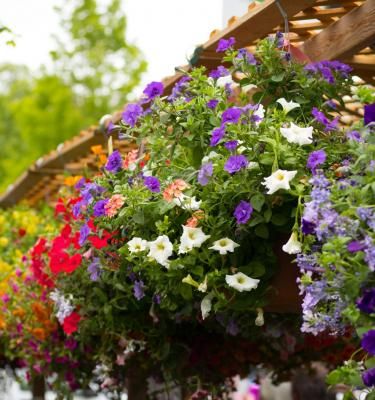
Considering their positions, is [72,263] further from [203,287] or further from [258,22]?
[203,287]

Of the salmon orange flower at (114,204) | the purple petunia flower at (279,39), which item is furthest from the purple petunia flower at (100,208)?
the purple petunia flower at (279,39)

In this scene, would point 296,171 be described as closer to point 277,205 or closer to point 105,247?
point 277,205

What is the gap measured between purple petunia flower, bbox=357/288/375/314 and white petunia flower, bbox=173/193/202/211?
95 centimetres

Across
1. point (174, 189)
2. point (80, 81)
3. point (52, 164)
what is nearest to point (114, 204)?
point (174, 189)

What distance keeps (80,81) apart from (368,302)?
694 inches

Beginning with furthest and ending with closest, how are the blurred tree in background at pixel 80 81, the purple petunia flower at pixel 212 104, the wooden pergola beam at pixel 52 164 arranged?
the blurred tree in background at pixel 80 81 < the wooden pergola beam at pixel 52 164 < the purple petunia flower at pixel 212 104

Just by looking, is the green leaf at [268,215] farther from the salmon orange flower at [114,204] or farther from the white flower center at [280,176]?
the salmon orange flower at [114,204]

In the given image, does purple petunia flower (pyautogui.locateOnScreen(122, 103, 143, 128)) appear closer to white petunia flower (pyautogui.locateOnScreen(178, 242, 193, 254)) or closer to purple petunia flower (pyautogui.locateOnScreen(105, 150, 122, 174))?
purple petunia flower (pyautogui.locateOnScreen(105, 150, 122, 174))

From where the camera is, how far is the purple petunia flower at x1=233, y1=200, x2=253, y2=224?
296 cm

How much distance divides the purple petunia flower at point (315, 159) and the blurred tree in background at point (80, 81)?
630 inches

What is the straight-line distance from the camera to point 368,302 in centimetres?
228

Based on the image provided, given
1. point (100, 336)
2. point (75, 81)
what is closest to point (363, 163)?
point (100, 336)

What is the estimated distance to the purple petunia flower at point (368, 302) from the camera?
2273 mm

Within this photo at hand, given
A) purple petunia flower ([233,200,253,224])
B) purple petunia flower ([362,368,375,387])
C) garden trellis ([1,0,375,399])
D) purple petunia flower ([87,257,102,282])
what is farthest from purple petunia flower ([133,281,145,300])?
purple petunia flower ([362,368,375,387])
